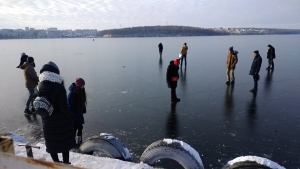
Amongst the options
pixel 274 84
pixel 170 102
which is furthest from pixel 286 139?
pixel 274 84

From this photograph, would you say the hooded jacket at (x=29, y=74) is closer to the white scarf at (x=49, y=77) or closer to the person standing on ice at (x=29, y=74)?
the person standing on ice at (x=29, y=74)

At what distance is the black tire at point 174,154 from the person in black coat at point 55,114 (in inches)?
47.3

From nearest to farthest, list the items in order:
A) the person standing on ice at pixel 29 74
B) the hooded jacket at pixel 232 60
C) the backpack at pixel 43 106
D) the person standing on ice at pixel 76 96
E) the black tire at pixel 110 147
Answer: the backpack at pixel 43 106 < the black tire at pixel 110 147 < the person standing on ice at pixel 76 96 < the person standing on ice at pixel 29 74 < the hooded jacket at pixel 232 60

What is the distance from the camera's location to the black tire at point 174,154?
328cm

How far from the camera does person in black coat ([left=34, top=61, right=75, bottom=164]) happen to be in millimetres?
2951

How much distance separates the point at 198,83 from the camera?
33.3ft

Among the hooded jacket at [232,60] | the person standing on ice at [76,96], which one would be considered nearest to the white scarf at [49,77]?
the person standing on ice at [76,96]

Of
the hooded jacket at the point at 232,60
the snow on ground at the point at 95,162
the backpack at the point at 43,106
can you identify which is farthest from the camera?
the hooded jacket at the point at 232,60

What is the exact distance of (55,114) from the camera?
311 centimetres

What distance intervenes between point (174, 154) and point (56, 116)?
1751mm

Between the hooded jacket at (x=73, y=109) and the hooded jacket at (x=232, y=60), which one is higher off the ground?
the hooded jacket at (x=232, y=60)

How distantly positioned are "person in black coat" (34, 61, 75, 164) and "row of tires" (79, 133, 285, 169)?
53 cm

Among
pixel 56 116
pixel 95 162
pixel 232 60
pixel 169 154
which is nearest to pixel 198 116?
pixel 169 154

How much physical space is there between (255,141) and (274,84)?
19.7ft
